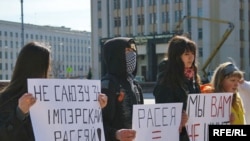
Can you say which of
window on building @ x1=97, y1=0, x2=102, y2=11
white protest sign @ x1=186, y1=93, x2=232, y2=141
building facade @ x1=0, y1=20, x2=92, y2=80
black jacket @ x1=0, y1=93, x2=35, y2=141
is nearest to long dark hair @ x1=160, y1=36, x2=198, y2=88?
A: white protest sign @ x1=186, y1=93, x2=232, y2=141

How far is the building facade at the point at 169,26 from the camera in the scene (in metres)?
60.5

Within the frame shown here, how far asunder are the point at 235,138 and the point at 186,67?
123 cm

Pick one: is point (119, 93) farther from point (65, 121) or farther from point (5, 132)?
point (5, 132)

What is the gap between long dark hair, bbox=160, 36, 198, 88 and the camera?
4211 millimetres

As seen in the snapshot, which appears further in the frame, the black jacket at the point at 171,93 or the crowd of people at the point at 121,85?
the black jacket at the point at 171,93

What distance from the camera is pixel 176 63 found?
429cm

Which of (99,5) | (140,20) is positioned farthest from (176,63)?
(99,5)

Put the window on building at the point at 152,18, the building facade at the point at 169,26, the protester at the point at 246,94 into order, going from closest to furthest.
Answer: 1. the protester at the point at 246,94
2. the building facade at the point at 169,26
3. the window on building at the point at 152,18

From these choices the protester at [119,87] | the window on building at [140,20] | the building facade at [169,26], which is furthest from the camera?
the window on building at [140,20]

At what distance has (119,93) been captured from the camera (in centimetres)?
385

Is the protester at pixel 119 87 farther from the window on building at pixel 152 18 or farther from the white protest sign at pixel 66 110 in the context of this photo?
the window on building at pixel 152 18

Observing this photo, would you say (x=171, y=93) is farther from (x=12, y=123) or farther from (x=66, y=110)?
(x=12, y=123)

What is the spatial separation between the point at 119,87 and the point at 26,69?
0.79 meters

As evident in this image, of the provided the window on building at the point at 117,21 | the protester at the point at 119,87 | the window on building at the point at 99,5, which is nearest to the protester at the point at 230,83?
the protester at the point at 119,87
